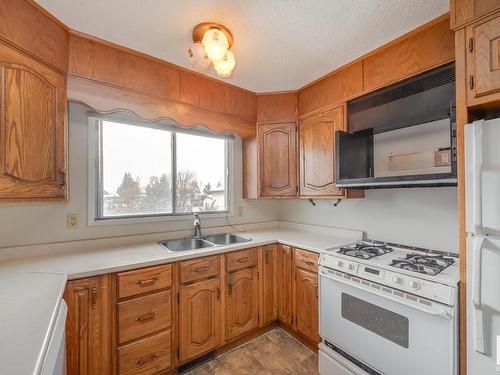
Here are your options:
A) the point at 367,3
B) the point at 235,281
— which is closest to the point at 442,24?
the point at 367,3

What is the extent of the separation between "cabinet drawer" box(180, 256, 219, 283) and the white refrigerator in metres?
1.48

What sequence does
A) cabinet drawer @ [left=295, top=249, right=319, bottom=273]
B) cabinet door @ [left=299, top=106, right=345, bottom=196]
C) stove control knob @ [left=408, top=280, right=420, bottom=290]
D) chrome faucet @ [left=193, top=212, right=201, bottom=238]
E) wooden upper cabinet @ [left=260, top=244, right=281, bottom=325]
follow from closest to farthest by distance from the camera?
stove control knob @ [left=408, top=280, right=420, bottom=290]
cabinet drawer @ [left=295, top=249, right=319, bottom=273]
cabinet door @ [left=299, top=106, right=345, bottom=196]
wooden upper cabinet @ [left=260, top=244, right=281, bottom=325]
chrome faucet @ [left=193, top=212, right=201, bottom=238]

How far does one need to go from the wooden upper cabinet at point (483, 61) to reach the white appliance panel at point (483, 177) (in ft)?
0.52

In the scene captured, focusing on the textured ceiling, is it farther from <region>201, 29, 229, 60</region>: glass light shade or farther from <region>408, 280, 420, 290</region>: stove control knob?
<region>408, 280, 420, 290</region>: stove control knob

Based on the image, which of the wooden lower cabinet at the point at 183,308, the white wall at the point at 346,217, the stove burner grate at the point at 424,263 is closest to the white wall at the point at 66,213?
the white wall at the point at 346,217

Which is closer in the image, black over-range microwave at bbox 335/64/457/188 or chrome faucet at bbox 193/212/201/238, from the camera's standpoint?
black over-range microwave at bbox 335/64/457/188

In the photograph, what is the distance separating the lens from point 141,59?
1.75 meters

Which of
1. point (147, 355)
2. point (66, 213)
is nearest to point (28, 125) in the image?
point (66, 213)

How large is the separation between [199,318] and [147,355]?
0.38m

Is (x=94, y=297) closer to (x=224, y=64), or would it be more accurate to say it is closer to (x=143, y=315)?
(x=143, y=315)

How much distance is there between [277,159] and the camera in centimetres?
242

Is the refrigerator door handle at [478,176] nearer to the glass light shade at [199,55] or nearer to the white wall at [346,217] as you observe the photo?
the white wall at [346,217]

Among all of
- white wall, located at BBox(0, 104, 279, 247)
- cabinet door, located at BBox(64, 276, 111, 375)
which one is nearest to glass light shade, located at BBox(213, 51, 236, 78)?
white wall, located at BBox(0, 104, 279, 247)

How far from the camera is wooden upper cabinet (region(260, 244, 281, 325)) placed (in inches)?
83.5
